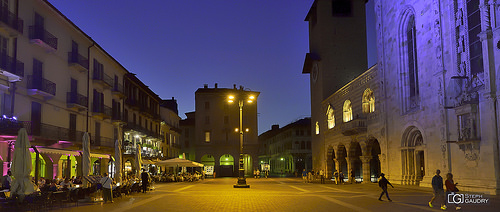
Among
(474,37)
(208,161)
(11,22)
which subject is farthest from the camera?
(208,161)

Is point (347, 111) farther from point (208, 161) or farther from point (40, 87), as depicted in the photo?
point (208, 161)

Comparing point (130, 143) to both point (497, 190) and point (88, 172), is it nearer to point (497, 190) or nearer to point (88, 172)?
point (88, 172)

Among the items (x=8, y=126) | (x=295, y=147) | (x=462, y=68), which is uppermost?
(x=462, y=68)

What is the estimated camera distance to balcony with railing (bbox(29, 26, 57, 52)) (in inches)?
1022

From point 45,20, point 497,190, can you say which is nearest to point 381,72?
point 497,190

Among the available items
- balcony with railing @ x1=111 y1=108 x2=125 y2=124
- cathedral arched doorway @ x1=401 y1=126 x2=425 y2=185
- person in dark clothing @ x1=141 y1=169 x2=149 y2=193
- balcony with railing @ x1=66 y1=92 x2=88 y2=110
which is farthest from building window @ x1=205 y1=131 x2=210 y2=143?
person in dark clothing @ x1=141 y1=169 x2=149 y2=193

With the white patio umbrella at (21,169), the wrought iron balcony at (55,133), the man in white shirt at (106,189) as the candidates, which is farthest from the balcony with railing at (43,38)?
the white patio umbrella at (21,169)

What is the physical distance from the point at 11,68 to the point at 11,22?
7.67 feet

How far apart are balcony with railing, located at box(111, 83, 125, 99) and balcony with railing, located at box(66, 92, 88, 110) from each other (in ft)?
23.4

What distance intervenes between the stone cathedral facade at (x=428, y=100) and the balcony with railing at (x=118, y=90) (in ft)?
65.7

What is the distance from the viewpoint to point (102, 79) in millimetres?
36688

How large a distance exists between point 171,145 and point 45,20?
4114 centimetres

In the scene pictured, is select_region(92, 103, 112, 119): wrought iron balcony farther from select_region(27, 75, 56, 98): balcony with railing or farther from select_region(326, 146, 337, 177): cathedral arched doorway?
select_region(326, 146, 337, 177): cathedral arched doorway

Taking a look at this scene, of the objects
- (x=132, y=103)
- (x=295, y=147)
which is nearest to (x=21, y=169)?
(x=132, y=103)
